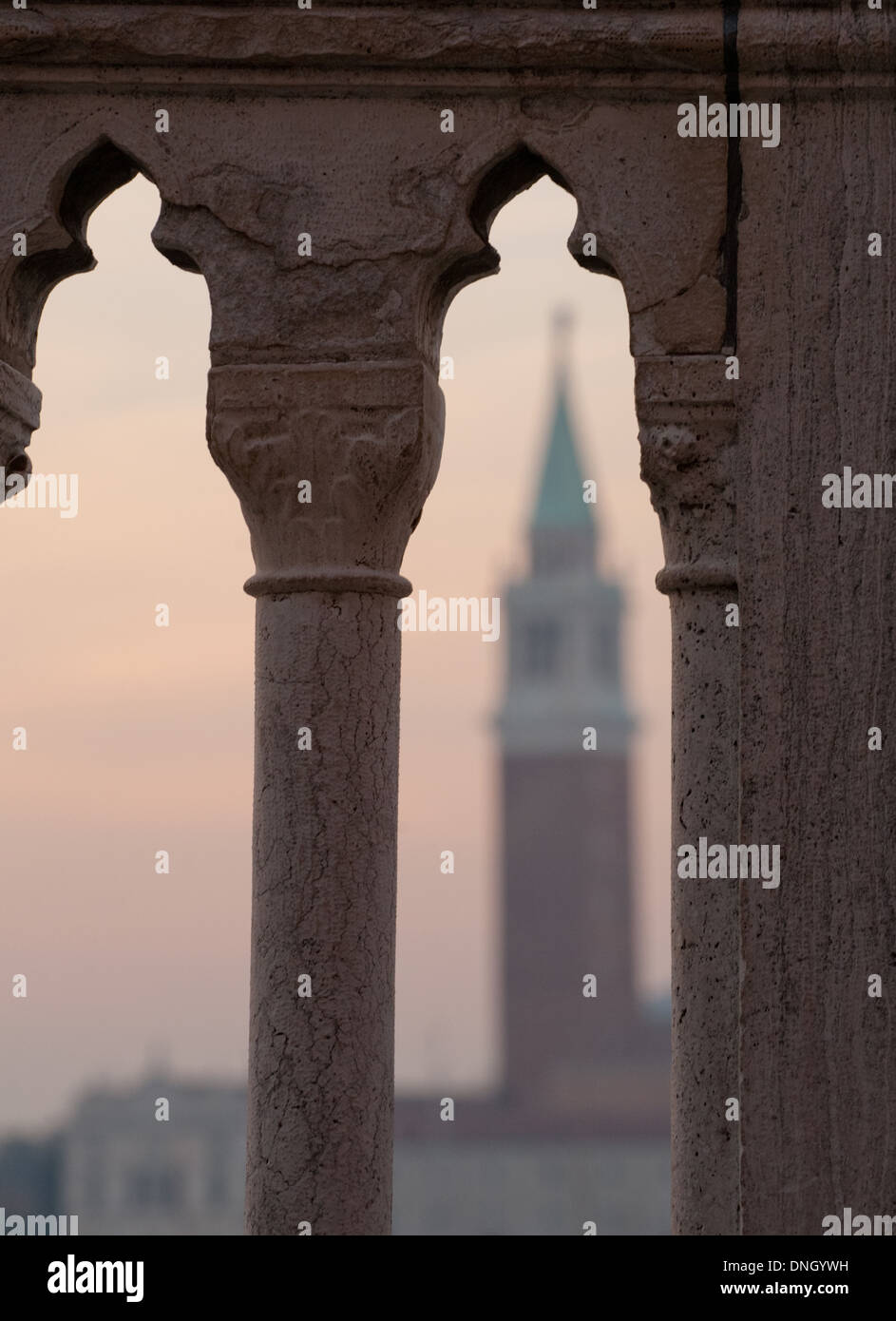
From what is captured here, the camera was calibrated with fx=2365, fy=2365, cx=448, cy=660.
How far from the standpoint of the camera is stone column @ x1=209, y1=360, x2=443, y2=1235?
5148 mm

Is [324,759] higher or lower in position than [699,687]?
lower

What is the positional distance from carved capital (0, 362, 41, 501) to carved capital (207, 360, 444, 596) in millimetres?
481

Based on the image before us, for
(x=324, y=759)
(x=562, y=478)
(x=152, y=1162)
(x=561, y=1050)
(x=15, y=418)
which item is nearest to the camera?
(x=324, y=759)

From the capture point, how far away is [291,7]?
5371 millimetres

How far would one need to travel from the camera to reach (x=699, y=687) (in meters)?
5.27

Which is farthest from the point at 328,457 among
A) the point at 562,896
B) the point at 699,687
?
the point at 562,896

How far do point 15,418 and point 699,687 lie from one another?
5.59ft

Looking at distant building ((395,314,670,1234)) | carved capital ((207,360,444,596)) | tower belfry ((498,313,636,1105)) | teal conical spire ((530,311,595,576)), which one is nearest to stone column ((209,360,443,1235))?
carved capital ((207,360,444,596))

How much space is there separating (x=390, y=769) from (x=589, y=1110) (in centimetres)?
8196

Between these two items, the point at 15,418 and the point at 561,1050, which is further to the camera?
the point at 561,1050

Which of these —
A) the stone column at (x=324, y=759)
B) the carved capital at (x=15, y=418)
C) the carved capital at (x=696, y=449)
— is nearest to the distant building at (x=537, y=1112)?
the carved capital at (x=15, y=418)

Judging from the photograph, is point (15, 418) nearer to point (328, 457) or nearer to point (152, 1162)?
point (328, 457)
